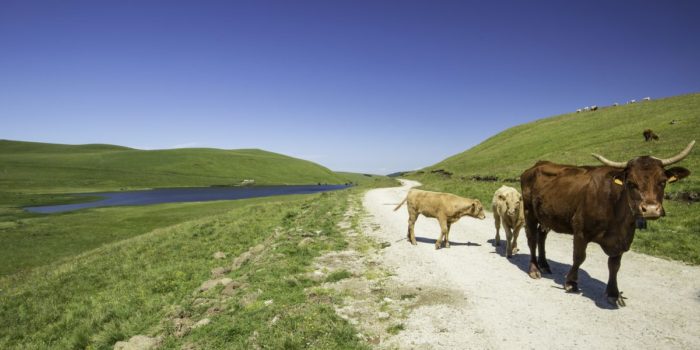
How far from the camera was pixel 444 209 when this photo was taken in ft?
50.7

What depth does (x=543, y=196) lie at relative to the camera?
32.7 feet

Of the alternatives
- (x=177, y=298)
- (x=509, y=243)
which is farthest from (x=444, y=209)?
(x=177, y=298)

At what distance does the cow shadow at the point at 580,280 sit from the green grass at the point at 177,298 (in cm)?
631

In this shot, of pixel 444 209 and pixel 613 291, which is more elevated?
pixel 444 209

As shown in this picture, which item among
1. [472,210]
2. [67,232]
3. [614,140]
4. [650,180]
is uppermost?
[614,140]

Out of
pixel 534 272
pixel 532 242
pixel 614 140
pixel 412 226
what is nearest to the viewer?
pixel 534 272

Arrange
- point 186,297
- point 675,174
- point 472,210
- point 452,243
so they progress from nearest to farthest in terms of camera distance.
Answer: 1. point 675,174
2. point 186,297
3. point 472,210
4. point 452,243

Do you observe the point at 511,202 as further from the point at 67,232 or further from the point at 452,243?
the point at 67,232

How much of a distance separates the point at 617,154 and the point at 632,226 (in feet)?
139

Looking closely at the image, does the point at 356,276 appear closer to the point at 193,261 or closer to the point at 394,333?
the point at 394,333

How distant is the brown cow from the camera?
672 cm

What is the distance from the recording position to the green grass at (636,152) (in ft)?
46.3

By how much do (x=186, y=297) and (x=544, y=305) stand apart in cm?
1262

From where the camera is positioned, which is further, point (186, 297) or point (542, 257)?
point (186, 297)
